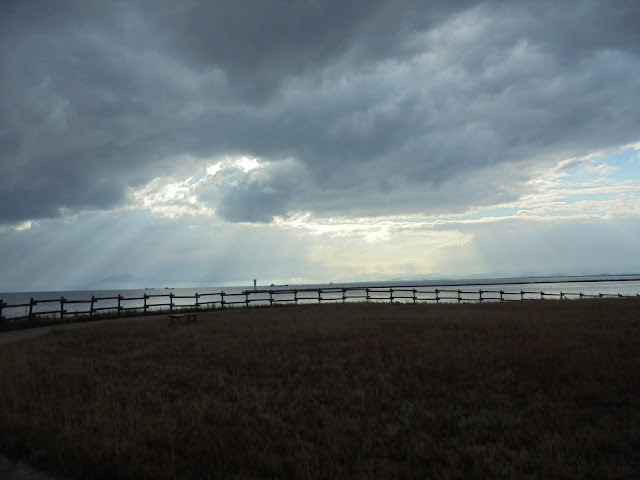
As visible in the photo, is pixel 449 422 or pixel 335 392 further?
pixel 335 392

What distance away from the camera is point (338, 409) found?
770 cm

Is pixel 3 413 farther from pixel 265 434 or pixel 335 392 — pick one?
A: pixel 335 392

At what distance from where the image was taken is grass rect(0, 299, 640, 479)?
18.2 ft

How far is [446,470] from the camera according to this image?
5.20 m

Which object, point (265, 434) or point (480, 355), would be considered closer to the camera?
point (265, 434)

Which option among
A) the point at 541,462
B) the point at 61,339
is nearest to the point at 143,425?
the point at 541,462

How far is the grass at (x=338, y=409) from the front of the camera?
5539mm

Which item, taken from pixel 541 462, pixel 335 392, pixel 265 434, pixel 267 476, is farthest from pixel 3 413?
pixel 541 462

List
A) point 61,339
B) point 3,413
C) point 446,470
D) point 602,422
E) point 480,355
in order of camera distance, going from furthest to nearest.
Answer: point 61,339
point 480,355
point 3,413
point 602,422
point 446,470

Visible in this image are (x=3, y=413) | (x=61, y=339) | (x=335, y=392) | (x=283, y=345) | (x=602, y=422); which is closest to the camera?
(x=602, y=422)

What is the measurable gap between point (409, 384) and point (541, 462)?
12.5 feet

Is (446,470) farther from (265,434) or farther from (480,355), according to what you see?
(480,355)

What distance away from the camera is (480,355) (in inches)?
435

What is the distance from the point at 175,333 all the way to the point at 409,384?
40.4ft
